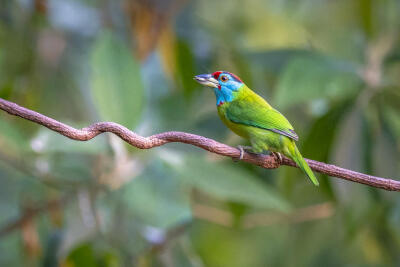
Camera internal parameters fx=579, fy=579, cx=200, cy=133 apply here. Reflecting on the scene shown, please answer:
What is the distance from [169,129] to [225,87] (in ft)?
2.35

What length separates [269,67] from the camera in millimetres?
3129

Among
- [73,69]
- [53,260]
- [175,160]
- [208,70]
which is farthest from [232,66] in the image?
[53,260]

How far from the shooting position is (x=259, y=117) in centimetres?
232

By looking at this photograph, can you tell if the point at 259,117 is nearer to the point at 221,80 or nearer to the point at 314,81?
the point at 221,80

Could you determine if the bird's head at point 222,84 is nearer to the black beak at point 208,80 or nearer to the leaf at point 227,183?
the black beak at point 208,80

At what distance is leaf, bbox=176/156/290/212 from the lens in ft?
9.02

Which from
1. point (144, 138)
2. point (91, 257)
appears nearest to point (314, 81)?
point (91, 257)

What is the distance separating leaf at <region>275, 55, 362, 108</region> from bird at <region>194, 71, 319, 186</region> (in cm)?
30

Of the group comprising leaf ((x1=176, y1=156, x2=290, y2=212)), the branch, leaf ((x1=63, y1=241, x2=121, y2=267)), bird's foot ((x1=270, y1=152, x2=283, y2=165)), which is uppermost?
the branch

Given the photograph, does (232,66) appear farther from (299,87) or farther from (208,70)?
(299,87)

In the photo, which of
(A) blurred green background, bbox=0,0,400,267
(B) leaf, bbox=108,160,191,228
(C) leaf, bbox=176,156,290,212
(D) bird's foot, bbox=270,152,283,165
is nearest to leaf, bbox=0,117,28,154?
(A) blurred green background, bbox=0,0,400,267

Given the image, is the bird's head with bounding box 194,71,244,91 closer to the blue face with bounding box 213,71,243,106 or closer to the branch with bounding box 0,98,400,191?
the blue face with bounding box 213,71,243,106

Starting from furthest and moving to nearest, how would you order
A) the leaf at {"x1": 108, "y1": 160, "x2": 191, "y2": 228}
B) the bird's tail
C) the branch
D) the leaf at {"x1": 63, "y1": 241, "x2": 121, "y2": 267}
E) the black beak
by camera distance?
the leaf at {"x1": 63, "y1": 241, "x2": 121, "y2": 267}
the leaf at {"x1": 108, "y1": 160, "x2": 191, "y2": 228}
the black beak
the bird's tail
the branch

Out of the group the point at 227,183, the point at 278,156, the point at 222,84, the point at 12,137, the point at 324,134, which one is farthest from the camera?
the point at 324,134
